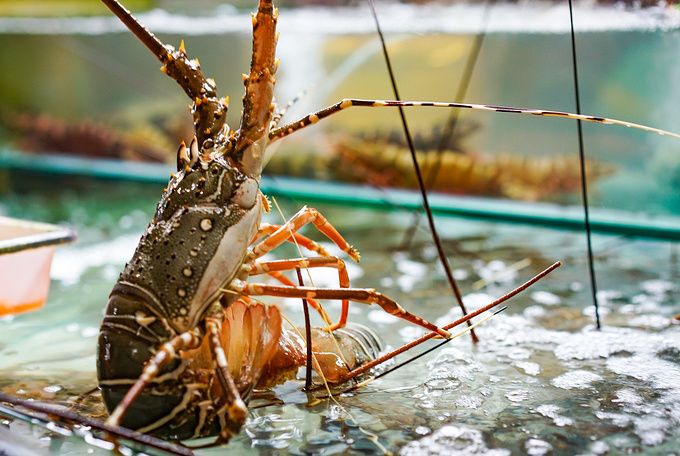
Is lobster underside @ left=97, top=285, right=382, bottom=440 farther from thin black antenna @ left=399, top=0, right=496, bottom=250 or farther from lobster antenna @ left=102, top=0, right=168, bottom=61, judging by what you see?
thin black antenna @ left=399, top=0, right=496, bottom=250

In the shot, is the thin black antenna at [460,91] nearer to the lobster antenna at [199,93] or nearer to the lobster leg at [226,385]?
the lobster antenna at [199,93]

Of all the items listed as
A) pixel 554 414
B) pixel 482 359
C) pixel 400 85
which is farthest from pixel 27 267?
pixel 400 85

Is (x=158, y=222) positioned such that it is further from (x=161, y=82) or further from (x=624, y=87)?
(x=161, y=82)

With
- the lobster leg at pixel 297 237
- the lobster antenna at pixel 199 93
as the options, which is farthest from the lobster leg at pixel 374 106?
the lobster leg at pixel 297 237

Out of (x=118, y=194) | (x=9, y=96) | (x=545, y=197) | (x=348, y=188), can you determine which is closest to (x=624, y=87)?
(x=545, y=197)

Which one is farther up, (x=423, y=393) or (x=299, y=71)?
(x=299, y=71)

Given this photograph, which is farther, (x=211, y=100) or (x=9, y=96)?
(x=9, y=96)

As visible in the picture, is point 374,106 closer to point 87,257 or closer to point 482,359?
point 482,359

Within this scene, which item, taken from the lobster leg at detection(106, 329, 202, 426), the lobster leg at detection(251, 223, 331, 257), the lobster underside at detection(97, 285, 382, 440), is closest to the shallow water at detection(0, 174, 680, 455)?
the lobster underside at detection(97, 285, 382, 440)
